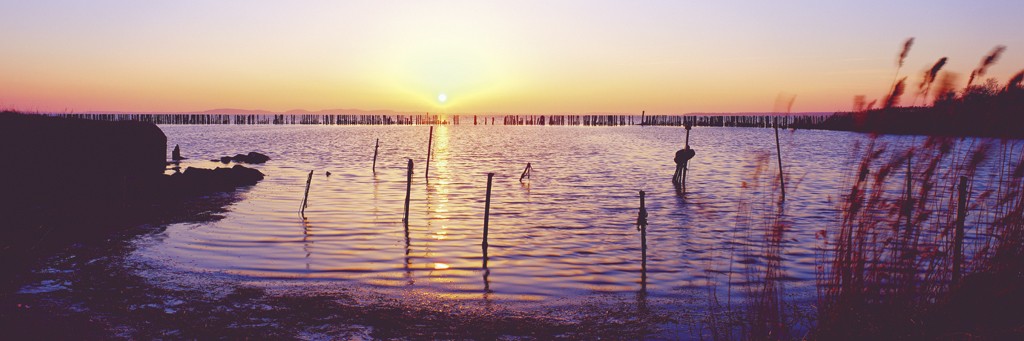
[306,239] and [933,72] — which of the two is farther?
[306,239]

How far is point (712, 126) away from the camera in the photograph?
484ft

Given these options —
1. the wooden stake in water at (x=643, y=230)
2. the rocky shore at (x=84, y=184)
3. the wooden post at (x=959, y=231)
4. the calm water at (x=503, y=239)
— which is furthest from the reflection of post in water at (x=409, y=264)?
the wooden post at (x=959, y=231)

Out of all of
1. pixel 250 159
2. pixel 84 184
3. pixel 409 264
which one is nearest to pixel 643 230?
pixel 409 264

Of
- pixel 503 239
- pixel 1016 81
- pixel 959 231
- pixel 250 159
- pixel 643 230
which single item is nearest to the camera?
pixel 1016 81

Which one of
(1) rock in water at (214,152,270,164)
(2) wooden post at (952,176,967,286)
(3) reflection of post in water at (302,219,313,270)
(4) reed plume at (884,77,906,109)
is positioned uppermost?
(4) reed plume at (884,77,906,109)

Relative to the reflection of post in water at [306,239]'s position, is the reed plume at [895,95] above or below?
above

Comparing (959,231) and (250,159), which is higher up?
(959,231)

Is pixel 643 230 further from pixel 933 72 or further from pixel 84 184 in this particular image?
pixel 84 184

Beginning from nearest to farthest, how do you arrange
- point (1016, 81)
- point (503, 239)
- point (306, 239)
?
point (1016, 81) < point (306, 239) < point (503, 239)

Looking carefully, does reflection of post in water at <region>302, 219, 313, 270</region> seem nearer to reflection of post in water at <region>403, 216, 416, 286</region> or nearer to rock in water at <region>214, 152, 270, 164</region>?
reflection of post in water at <region>403, 216, 416, 286</region>

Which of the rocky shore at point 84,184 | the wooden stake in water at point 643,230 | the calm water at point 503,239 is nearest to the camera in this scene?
the wooden stake in water at point 643,230

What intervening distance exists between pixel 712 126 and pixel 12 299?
146m

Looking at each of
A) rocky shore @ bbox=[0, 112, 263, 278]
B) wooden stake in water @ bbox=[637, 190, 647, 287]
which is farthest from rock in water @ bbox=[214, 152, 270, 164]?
wooden stake in water @ bbox=[637, 190, 647, 287]

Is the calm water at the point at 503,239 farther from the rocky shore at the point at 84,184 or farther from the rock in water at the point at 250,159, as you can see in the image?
the rock in water at the point at 250,159
